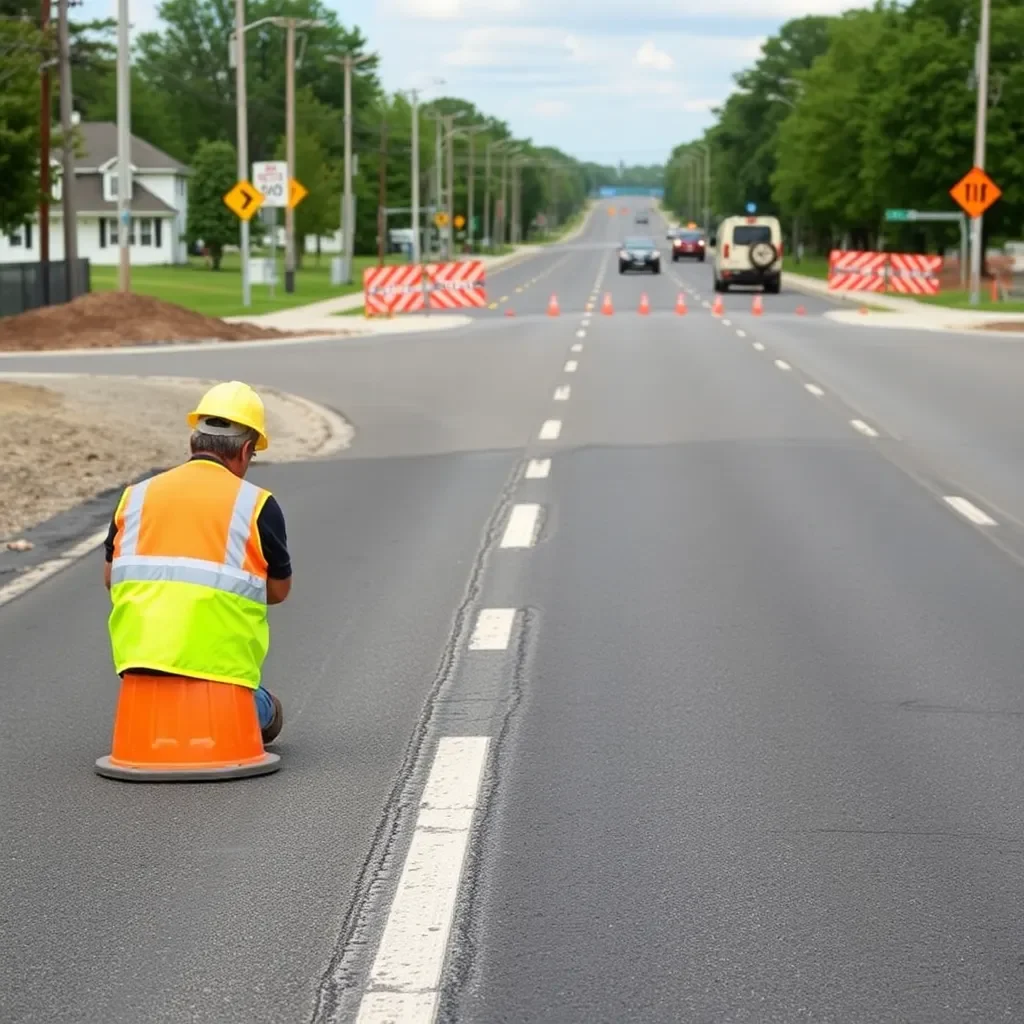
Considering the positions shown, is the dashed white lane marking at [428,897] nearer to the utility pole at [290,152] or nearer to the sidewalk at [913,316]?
the sidewalk at [913,316]

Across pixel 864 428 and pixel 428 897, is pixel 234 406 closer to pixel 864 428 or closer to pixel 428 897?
pixel 428 897

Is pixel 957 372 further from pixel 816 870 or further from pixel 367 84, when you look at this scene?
pixel 367 84

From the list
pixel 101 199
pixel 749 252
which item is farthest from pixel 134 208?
pixel 749 252

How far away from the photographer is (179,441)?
19516 millimetres

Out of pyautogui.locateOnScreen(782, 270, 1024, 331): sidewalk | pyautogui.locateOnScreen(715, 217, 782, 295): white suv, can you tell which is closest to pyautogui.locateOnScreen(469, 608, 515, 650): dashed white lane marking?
pyautogui.locateOnScreen(782, 270, 1024, 331): sidewalk

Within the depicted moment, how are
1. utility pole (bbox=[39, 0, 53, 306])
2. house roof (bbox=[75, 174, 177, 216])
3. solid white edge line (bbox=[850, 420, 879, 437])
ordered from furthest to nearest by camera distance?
house roof (bbox=[75, 174, 177, 216])
utility pole (bbox=[39, 0, 53, 306])
solid white edge line (bbox=[850, 420, 879, 437])

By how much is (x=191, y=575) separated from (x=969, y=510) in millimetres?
8694

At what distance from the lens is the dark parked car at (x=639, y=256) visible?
9394 centimetres

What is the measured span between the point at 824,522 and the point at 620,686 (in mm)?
5508

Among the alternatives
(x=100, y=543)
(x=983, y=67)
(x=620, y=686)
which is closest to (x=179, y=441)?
(x=100, y=543)

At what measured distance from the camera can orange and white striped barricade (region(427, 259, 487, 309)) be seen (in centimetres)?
5875

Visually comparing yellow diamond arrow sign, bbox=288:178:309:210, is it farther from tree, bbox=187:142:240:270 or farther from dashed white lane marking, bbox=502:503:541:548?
dashed white lane marking, bbox=502:503:541:548

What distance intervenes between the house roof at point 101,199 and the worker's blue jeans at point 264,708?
4036 inches

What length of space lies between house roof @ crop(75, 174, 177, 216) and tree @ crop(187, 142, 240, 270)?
214 inches
